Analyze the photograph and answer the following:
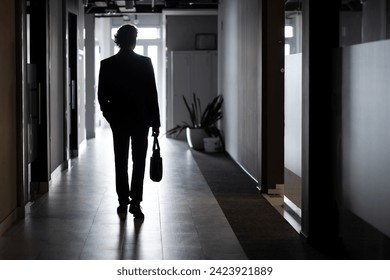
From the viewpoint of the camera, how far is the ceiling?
1380cm

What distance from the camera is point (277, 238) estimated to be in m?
4.83

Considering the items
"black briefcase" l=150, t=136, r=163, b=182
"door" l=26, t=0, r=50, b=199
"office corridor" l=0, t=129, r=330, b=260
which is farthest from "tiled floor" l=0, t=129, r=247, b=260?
"black briefcase" l=150, t=136, r=163, b=182

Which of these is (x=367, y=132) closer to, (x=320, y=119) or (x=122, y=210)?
(x=320, y=119)

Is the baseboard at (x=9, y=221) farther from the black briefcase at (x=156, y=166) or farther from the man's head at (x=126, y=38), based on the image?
the man's head at (x=126, y=38)

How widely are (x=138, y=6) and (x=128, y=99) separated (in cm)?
1014

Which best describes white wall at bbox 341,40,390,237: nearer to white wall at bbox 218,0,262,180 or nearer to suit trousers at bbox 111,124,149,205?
suit trousers at bbox 111,124,149,205

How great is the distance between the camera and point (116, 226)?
522 cm

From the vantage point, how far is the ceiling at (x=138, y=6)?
1380 centimetres

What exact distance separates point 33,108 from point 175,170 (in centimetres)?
240

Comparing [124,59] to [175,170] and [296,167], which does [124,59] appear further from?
[175,170]

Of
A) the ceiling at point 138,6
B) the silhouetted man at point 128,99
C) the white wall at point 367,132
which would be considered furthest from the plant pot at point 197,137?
the white wall at point 367,132

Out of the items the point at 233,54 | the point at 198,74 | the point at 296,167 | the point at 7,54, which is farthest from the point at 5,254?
the point at 198,74

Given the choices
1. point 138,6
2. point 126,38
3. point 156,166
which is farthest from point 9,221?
point 138,6

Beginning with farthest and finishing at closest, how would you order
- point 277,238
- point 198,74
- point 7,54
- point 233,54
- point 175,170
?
point 198,74 < point 233,54 < point 175,170 < point 7,54 < point 277,238
